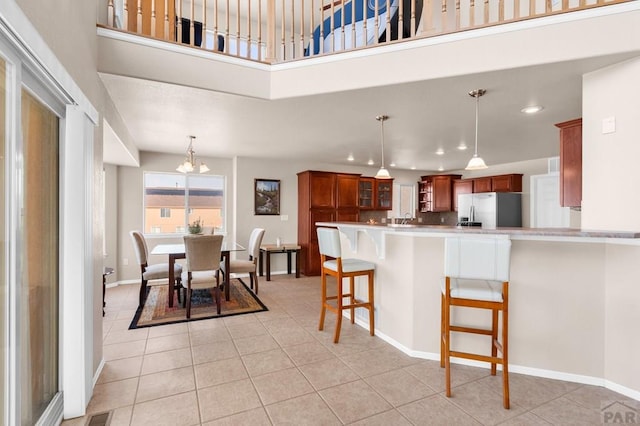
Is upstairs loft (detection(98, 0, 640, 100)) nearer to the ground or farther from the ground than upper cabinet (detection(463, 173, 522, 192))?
farther from the ground

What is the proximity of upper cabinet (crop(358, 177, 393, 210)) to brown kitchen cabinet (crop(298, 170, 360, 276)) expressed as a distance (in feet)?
0.91

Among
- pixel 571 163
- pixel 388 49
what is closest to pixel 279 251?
pixel 388 49

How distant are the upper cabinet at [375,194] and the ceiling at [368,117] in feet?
4.06

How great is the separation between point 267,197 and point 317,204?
1017 mm

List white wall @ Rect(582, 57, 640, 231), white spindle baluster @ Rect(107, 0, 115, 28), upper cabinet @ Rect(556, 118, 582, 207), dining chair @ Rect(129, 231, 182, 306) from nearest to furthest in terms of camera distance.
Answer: white wall @ Rect(582, 57, 640, 231) < white spindle baluster @ Rect(107, 0, 115, 28) < upper cabinet @ Rect(556, 118, 582, 207) < dining chair @ Rect(129, 231, 182, 306)

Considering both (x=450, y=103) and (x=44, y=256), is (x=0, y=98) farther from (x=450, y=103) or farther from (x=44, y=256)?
(x=450, y=103)

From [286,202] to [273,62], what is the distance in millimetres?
3536

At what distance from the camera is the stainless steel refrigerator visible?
5832 mm

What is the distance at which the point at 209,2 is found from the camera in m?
4.35

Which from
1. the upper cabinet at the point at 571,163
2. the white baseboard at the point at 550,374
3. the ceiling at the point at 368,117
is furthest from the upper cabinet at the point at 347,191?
the upper cabinet at the point at 571,163

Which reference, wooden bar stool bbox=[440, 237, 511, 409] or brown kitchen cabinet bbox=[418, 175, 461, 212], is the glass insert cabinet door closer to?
brown kitchen cabinet bbox=[418, 175, 461, 212]

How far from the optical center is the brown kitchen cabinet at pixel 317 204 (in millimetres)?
5766

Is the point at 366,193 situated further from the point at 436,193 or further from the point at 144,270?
the point at 144,270

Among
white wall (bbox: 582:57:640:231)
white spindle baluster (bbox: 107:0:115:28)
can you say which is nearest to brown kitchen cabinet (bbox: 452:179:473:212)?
white wall (bbox: 582:57:640:231)
